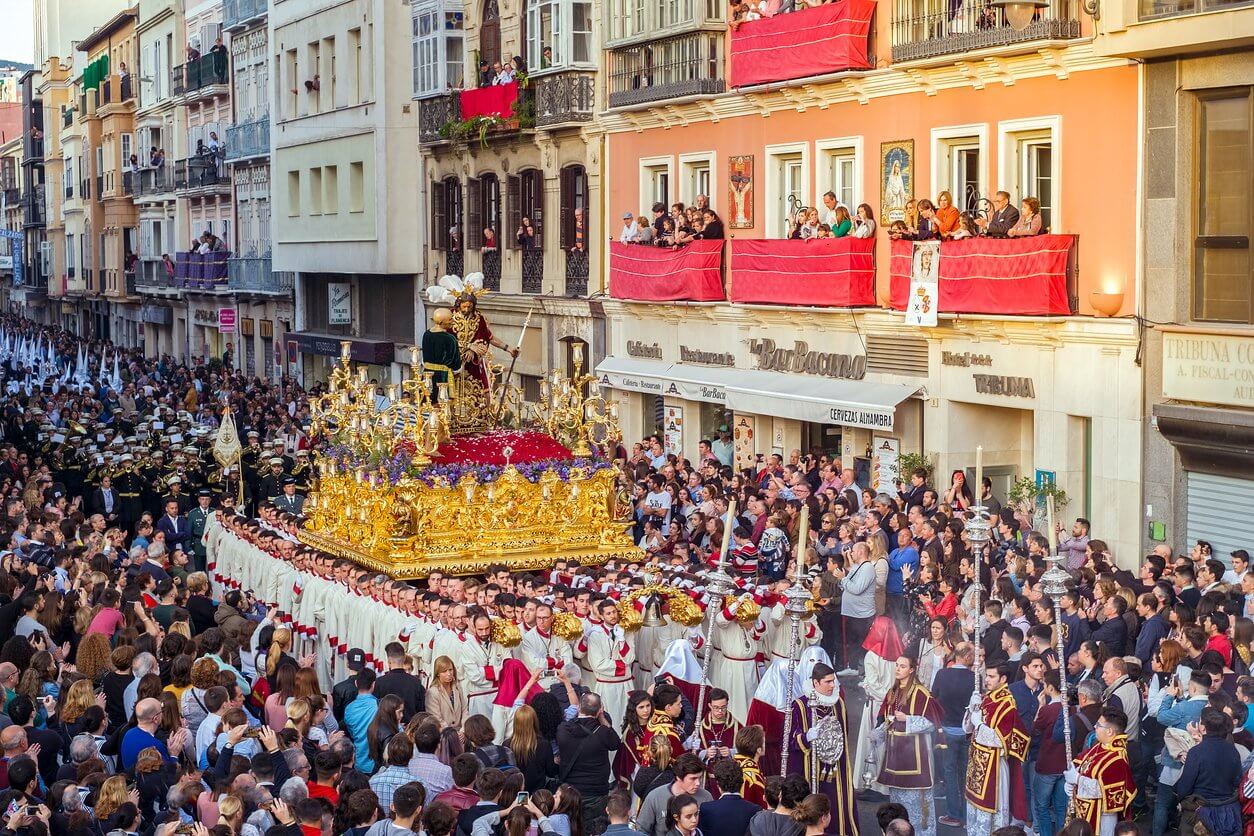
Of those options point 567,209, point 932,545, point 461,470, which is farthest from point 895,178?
point 567,209

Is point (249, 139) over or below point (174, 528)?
over

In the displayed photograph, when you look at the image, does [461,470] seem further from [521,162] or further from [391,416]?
[521,162]

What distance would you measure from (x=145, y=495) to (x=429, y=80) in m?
14.2

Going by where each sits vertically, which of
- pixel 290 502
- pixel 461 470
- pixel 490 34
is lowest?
pixel 290 502

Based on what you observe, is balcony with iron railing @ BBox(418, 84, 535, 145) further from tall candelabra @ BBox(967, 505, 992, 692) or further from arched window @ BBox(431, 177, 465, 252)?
tall candelabra @ BBox(967, 505, 992, 692)

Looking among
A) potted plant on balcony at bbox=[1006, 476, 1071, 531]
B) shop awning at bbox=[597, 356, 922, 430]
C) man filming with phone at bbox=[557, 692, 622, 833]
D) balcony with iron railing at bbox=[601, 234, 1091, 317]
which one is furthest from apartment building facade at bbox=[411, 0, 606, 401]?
man filming with phone at bbox=[557, 692, 622, 833]

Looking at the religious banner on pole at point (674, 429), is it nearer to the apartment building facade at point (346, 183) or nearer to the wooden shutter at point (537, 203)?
the wooden shutter at point (537, 203)

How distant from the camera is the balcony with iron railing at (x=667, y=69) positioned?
29281mm

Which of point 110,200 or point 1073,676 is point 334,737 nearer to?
point 1073,676

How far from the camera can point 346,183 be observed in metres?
42.9

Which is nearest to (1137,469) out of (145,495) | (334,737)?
(334,737)

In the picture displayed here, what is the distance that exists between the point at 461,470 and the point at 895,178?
8968mm

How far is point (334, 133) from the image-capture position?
142 feet

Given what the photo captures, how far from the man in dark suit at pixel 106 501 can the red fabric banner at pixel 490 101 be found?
1187 cm
